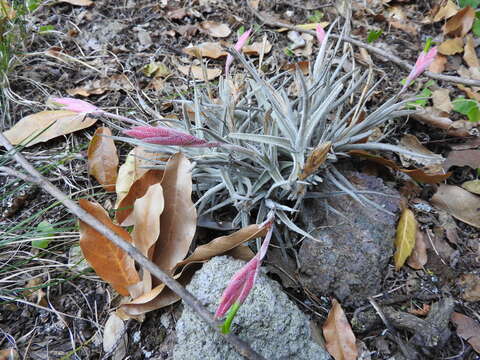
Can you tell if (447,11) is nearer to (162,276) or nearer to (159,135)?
(159,135)

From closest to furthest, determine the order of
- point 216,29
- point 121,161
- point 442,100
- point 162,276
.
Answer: point 162,276
point 121,161
point 442,100
point 216,29

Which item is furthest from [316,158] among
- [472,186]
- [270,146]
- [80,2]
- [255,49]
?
[80,2]

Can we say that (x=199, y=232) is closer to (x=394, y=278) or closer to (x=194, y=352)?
(x=194, y=352)

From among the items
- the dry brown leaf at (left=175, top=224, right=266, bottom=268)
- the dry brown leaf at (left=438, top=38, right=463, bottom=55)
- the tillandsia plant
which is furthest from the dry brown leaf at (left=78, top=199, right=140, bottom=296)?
the dry brown leaf at (left=438, top=38, right=463, bottom=55)

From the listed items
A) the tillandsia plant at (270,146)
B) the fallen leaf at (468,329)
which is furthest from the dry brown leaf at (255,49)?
the fallen leaf at (468,329)

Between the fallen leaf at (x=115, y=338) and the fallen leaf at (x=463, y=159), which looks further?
the fallen leaf at (x=463, y=159)

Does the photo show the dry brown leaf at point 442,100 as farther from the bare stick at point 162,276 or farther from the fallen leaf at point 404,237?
the bare stick at point 162,276
